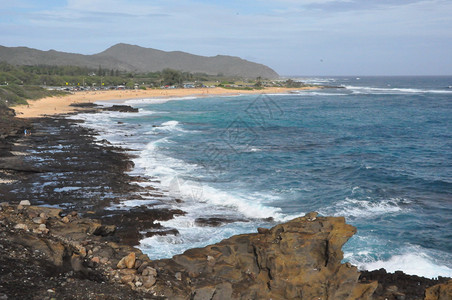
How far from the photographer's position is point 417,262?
50.5 feet

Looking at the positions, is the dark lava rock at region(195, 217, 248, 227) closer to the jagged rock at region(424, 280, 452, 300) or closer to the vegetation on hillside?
the jagged rock at region(424, 280, 452, 300)

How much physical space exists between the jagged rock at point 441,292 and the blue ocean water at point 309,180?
461 cm

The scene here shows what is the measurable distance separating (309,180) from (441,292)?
660 inches

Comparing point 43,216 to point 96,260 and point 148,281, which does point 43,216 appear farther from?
point 148,281

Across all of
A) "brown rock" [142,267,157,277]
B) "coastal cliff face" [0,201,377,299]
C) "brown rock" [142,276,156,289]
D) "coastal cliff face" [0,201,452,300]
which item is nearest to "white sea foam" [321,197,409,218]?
"coastal cliff face" [0,201,452,300]

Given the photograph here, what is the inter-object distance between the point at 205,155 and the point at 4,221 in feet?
76.2

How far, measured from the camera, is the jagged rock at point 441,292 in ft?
32.2

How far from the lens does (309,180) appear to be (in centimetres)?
2669

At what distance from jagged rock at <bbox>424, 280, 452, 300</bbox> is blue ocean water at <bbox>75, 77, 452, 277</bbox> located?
461 centimetres

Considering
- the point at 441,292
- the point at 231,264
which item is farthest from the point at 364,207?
the point at 231,264

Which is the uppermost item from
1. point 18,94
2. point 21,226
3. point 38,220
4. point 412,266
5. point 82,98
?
point 18,94

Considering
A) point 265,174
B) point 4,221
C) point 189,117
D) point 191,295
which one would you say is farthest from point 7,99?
point 191,295

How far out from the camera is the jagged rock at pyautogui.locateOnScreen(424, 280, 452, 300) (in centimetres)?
982

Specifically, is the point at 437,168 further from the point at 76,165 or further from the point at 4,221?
the point at 4,221
